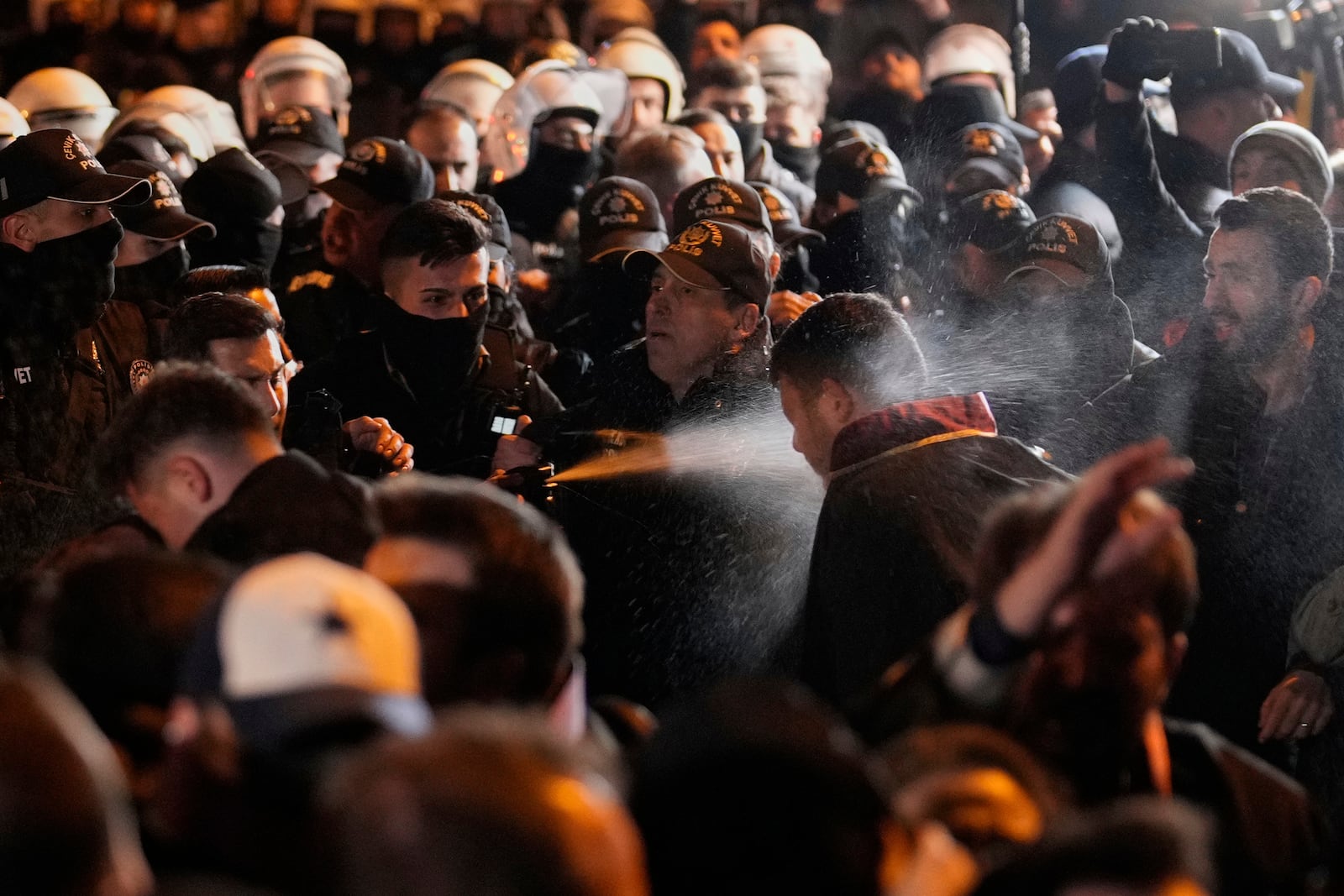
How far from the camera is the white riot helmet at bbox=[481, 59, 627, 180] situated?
8117 mm

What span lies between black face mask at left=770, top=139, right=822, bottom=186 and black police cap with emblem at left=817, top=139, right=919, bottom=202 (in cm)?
205

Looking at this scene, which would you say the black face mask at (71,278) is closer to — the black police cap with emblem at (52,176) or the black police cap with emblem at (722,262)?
the black police cap with emblem at (52,176)

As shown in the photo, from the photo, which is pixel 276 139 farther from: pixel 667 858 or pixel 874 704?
pixel 667 858

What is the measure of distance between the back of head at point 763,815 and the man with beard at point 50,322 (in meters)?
3.41

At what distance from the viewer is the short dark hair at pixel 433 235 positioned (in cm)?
524

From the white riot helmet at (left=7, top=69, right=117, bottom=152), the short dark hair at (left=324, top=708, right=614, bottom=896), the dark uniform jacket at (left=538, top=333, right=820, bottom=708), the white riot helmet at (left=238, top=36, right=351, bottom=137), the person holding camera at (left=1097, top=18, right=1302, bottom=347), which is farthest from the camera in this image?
the white riot helmet at (left=238, top=36, right=351, bottom=137)

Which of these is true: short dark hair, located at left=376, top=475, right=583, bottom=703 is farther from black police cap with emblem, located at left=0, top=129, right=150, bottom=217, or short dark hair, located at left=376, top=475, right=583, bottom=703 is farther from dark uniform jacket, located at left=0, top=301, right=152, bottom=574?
black police cap with emblem, located at left=0, top=129, right=150, bottom=217

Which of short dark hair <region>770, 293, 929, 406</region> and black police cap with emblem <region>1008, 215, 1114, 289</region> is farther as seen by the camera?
black police cap with emblem <region>1008, 215, 1114, 289</region>

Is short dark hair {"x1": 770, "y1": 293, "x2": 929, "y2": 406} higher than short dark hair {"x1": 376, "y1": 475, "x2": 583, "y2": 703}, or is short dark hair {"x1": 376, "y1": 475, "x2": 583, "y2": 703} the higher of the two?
short dark hair {"x1": 376, "y1": 475, "x2": 583, "y2": 703}

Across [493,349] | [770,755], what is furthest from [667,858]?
[493,349]

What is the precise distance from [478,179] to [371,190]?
6.40ft

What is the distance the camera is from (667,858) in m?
1.83

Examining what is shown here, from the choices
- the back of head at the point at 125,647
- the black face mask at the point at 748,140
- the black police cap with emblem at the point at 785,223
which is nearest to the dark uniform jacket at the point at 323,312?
the black police cap with emblem at the point at 785,223

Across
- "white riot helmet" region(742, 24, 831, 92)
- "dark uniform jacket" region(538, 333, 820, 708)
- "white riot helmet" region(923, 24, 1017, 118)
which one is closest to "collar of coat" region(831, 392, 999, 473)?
"dark uniform jacket" region(538, 333, 820, 708)
